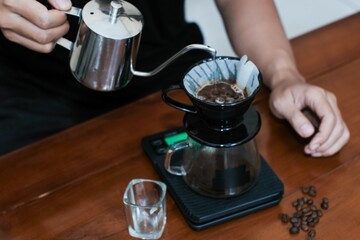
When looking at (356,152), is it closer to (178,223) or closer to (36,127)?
(178,223)

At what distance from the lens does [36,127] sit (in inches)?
50.4

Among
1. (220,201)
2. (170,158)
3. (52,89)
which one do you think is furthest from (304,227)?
(52,89)

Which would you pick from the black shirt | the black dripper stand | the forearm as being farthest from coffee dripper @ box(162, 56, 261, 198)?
the black shirt

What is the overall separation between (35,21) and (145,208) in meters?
0.33

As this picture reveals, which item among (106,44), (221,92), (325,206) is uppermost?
(106,44)

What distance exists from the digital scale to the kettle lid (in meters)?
0.26

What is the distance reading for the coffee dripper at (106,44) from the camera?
2.67ft

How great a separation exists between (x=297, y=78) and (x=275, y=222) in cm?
35

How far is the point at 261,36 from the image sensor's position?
4.08ft

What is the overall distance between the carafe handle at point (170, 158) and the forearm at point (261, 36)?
0.31 metres

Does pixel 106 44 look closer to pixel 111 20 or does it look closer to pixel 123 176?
pixel 111 20

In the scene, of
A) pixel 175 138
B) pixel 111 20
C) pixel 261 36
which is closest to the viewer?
pixel 111 20

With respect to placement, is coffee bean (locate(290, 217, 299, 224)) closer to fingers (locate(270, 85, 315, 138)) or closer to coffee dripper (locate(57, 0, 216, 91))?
fingers (locate(270, 85, 315, 138))

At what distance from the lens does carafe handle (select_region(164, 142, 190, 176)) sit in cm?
90
